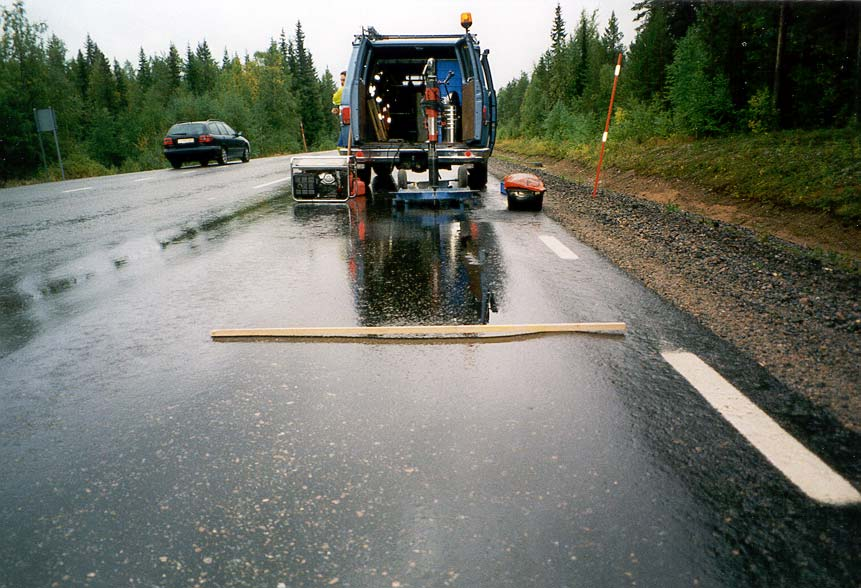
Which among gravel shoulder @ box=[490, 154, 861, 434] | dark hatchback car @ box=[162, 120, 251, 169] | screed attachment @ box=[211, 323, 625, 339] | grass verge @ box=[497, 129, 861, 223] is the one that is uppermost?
dark hatchback car @ box=[162, 120, 251, 169]

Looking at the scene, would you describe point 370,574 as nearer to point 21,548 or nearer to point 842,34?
point 21,548

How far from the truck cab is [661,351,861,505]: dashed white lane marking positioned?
7.16 m

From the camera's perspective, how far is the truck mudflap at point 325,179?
10523 mm

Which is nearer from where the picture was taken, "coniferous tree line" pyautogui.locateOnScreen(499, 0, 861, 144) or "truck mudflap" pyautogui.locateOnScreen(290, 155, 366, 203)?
"truck mudflap" pyautogui.locateOnScreen(290, 155, 366, 203)

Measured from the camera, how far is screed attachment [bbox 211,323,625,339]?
3.80m

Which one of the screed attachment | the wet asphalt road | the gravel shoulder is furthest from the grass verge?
the screed attachment

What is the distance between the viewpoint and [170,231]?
7.80 metres

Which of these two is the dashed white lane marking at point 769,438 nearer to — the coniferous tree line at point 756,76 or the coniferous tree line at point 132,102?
the coniferous tree line at point 756,76

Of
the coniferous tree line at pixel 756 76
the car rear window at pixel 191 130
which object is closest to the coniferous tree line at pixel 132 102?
the car rear window at pixel 191 130

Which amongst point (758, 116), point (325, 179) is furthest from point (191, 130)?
point (758, 116)

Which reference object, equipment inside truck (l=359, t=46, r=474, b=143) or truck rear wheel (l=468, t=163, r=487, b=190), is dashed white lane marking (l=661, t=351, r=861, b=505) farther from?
truck rear wheel (l=468, t=163, r=487, b=190)

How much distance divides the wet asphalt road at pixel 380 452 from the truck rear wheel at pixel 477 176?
6.50 meters

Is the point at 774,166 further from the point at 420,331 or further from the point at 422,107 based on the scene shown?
the point at 420,331

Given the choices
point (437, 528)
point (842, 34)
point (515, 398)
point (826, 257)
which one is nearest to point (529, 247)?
point (826, 257)
